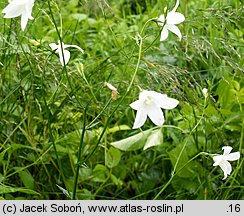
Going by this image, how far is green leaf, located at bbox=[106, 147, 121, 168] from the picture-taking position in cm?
176

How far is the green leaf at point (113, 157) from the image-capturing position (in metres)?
1.76

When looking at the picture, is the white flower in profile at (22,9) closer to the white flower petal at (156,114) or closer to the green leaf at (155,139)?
the white flower petal at (156,114)

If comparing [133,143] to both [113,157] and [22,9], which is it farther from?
[22,9]

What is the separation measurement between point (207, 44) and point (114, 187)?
505 millimetres

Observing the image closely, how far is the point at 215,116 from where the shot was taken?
176 centimetres

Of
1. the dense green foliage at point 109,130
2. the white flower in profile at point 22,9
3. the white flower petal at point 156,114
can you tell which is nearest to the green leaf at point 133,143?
the dense green foliage at point 109,130

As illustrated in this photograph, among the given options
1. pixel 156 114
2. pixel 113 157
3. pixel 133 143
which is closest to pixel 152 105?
pixel 156 114

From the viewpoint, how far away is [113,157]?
1769mm

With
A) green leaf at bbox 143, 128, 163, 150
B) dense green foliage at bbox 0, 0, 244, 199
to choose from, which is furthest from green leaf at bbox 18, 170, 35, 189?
green leaf at bbox 143, 128, 163, 150

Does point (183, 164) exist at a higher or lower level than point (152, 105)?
lower

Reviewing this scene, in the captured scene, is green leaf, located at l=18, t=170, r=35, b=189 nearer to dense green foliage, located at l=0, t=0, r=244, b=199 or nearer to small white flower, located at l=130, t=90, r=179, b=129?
dense green foliage, located at l=0, t=0, r=244, b=199

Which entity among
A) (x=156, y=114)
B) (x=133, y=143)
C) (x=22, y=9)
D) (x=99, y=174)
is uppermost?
(x=22, y=9)

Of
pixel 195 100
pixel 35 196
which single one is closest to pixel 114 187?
pixel 35 196

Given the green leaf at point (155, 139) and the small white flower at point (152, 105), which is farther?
the green leaf at point (155, 139)
